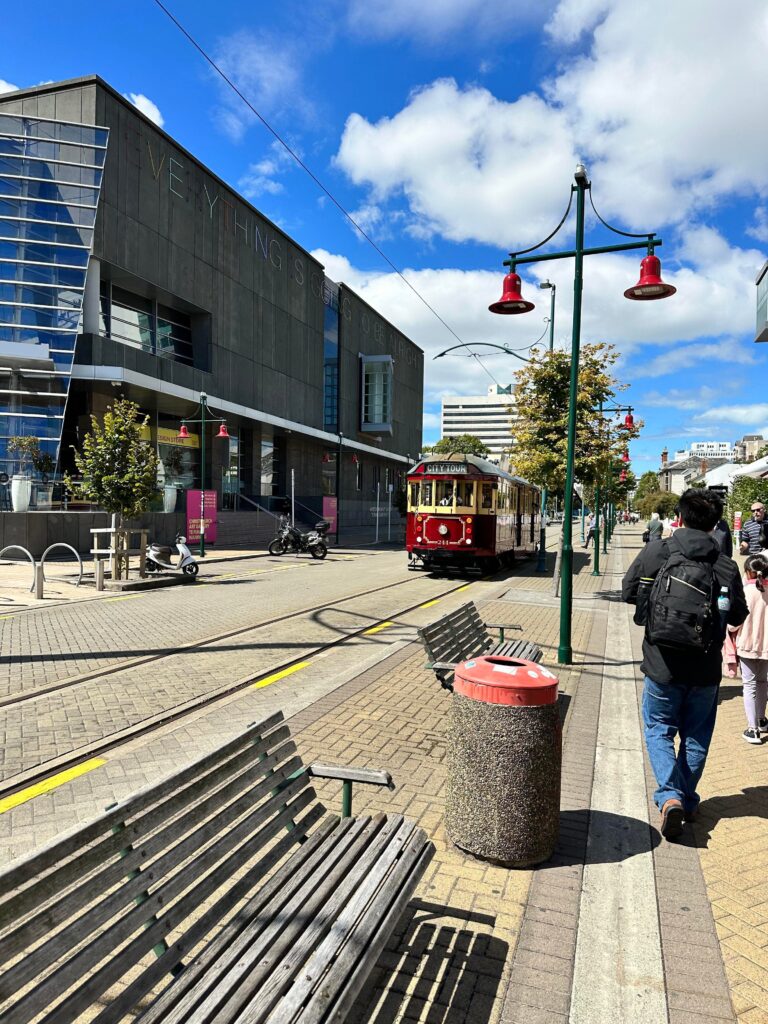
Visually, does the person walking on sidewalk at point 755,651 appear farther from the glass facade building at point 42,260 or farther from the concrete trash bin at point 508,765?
the glass facade building at point 42,260

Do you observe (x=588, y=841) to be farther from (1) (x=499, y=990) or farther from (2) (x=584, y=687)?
(2) (x=584, y=687)

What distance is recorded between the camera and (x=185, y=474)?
3275 centimetres

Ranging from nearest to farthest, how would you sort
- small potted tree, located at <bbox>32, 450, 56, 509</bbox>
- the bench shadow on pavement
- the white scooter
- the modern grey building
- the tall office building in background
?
the bench shadow on pavement, the white scooter, small potted tree, located at <bbox>32, 450, 56, 509</bbox>, the modern grey building, the tall office building in background

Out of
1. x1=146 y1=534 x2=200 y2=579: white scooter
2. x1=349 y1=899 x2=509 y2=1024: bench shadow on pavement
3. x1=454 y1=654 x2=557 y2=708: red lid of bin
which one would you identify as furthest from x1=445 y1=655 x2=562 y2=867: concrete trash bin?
x1=146 y1=534 x2=200 y2=579: white scooter

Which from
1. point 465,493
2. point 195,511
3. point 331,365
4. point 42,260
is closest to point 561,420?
point 465,493

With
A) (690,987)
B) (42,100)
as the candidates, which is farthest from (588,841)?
(42,100)

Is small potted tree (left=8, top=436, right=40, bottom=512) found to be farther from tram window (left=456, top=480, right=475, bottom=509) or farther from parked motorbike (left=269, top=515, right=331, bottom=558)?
tram window (left=456, top=480, right=475, bottom=509)

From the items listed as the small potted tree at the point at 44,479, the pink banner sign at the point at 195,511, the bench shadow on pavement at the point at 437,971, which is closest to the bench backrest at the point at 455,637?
the bench shadow on pavement at the point at 437,971

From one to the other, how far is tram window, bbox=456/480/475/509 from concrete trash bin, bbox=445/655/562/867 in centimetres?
1460

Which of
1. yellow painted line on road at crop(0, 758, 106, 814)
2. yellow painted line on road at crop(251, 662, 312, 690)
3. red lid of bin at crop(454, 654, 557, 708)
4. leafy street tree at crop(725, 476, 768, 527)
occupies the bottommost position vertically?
yellow painted line on road at crop(0, 758, 106, 814)

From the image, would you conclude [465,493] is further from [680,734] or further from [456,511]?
[680,734]

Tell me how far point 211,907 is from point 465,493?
16.2 meters

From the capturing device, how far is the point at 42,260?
25062mm

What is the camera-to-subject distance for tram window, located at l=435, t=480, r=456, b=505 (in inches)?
716
